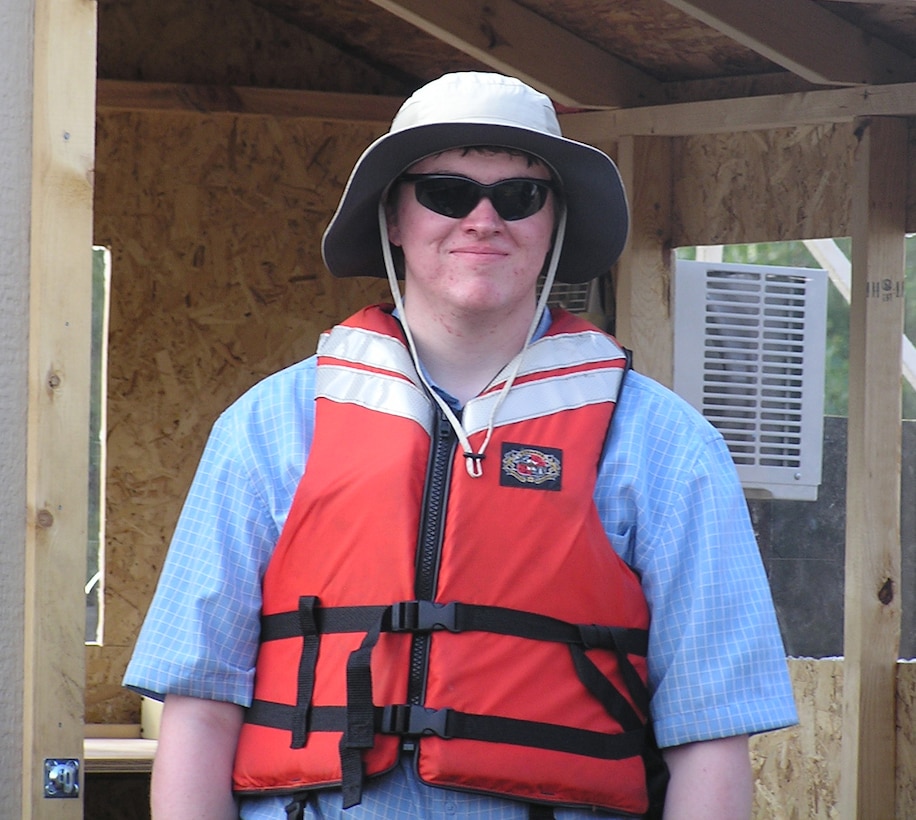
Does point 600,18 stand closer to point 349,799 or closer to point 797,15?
point 797,15

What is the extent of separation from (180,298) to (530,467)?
4082 millimetres

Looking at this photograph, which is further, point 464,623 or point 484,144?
point 484,144

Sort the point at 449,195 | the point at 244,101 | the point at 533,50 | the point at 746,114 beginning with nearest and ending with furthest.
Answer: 1. the point at 449,195
2. the point at 746,114
3. the point at 533,50
4. the point at 244,101

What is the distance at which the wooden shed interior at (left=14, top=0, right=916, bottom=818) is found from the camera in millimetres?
4664

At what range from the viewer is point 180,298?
6281 mm

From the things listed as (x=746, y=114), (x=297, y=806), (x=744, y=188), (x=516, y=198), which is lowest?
(x=297, y=806)

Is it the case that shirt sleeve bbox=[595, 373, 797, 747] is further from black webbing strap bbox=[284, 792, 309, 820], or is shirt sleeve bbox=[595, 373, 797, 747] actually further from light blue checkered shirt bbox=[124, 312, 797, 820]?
black webbing strap bbox=[284, 792, 309, 820]

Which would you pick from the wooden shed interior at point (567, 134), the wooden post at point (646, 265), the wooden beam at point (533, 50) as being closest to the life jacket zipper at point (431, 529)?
the wooden shed interior at point (567, 134)

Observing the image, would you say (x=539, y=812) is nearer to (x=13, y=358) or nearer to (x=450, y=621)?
(x=450, y=621)

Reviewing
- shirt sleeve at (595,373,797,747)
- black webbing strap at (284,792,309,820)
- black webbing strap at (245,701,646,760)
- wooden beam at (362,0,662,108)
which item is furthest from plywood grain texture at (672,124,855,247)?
black webbing strap at (284,792,309,820)

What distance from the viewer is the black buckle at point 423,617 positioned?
229 cm

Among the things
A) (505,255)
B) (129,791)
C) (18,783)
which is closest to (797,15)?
(505,255)

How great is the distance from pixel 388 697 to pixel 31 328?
31.2 inches

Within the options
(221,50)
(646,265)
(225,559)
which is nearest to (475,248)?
(225,559)
